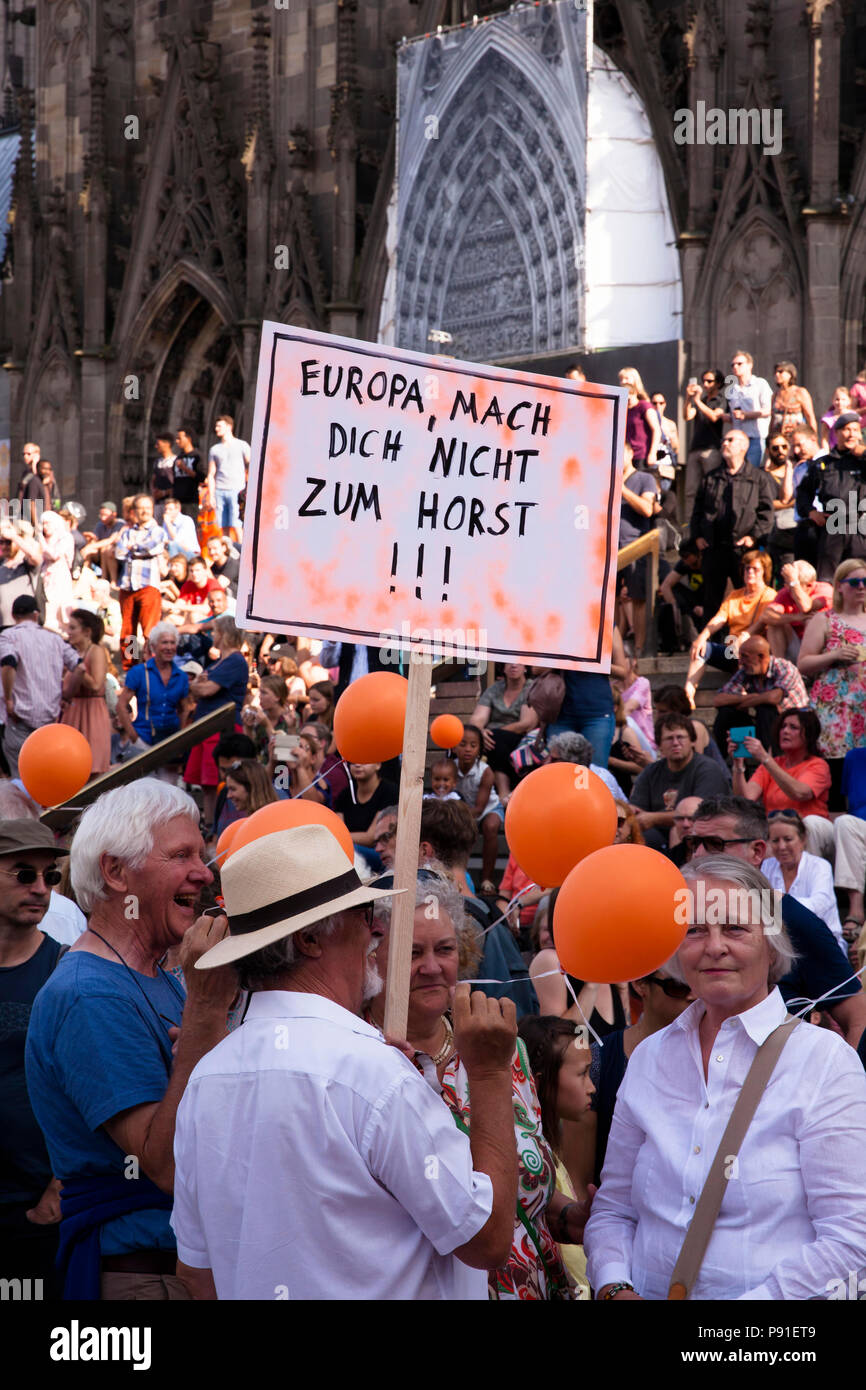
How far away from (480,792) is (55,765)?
2.61 m

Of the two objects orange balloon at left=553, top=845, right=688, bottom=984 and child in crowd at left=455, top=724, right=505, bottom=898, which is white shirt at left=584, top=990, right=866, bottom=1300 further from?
child in crowd at left=455, top=724, right=505, bottom=898

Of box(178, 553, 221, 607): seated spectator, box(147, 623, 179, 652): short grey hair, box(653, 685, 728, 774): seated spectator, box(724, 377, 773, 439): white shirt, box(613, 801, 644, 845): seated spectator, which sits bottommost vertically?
box(613, 801, 644, 845): seated spectator

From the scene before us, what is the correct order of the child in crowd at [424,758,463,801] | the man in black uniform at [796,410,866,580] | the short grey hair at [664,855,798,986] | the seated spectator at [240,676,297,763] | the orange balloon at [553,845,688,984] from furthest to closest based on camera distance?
the seated spectator at [240,676,297,763] → the man in black uniform at [796,410,866,580] → the child in crowd at [424,758,463,801] → the orange balloon at [553,845,688,984] → the short grey hair at [664,855,798,986]

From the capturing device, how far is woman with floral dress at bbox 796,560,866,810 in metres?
8.27

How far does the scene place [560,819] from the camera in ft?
15.1

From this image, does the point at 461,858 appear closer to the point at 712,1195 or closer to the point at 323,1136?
the point at 712,1195

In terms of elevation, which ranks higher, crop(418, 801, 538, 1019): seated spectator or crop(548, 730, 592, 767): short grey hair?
crop(548, 730, 592, 767): short grey hair

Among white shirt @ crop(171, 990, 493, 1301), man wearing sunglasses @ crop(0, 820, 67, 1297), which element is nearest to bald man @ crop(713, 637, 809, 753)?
man wearing sunglasses @ crop(0, 820, 67, 1297)

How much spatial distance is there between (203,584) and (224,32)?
11.7 meters

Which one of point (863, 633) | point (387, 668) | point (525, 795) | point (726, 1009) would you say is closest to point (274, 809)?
point (525, 795)

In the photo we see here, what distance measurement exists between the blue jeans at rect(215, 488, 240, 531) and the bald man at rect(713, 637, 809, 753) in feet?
30.7

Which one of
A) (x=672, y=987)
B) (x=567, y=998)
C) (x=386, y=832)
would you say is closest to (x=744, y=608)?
(x=386, y=832)

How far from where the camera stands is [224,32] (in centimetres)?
2386
